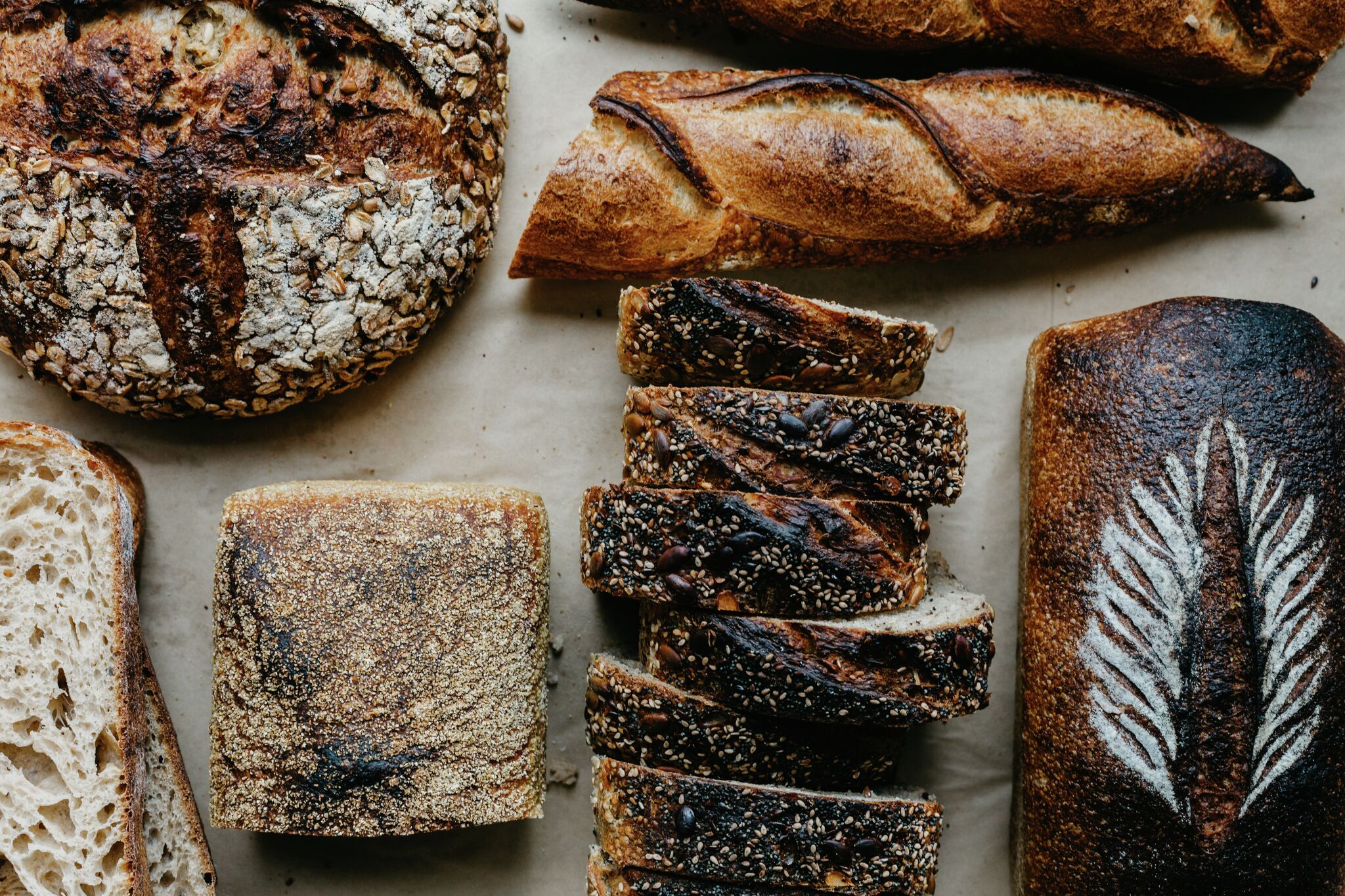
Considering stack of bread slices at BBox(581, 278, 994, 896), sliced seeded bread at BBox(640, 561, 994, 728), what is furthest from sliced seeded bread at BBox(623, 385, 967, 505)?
sliced seeded bread at BBox(640, 561, 994, 728)

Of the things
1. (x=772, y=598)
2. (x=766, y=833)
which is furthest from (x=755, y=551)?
(x=766, y=833)

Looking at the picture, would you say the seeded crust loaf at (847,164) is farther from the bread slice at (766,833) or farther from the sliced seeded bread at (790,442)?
the bread slice at (766,833)

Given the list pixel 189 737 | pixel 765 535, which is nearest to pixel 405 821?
pixel 189 737

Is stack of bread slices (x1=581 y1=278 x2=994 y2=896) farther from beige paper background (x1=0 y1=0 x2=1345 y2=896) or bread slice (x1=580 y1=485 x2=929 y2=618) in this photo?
beige paper background (x1=0 y1=0 x2=1345 y2=896)

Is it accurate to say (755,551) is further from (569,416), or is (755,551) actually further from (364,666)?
(364,666)

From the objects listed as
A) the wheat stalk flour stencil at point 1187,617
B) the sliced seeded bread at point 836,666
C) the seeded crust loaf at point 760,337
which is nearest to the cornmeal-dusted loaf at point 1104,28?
the seeded crust loaf at point 760,337
